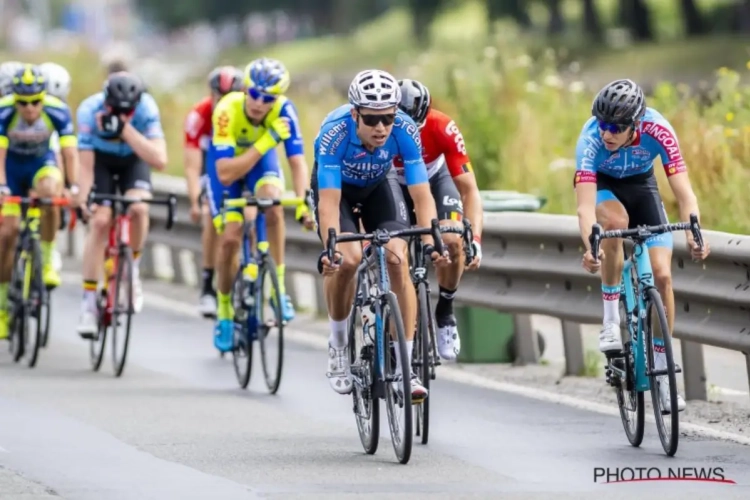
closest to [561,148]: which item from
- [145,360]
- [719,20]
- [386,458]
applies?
[145,360]

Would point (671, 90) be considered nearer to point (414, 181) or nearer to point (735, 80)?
point (735, 80)

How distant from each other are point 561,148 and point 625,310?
30.6ft

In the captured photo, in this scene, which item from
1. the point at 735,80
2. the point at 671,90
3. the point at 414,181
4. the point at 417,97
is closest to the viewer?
the point at 414,181

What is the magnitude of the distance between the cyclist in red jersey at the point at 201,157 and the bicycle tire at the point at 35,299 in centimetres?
165

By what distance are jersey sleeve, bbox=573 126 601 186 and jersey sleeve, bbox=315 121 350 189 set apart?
48.5 inches

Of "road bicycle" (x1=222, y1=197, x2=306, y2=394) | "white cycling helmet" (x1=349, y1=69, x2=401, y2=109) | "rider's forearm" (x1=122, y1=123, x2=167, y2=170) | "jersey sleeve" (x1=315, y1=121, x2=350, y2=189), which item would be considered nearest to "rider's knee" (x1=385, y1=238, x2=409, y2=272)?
"jersey sleeve" (x1=315, y1=121, x2=350, y2=189)

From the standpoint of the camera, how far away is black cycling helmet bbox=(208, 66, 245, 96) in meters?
16.4

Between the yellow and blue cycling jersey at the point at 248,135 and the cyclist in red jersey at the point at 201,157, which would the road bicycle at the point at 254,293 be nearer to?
the yellow and blue cycling jersey at the point at 248,135

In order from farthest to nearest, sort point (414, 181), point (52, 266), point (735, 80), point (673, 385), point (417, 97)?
point (735, 80)
point (52, 266)
point (417, 97)
point (414, 181)
point (673, 385)

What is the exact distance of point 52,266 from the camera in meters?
15.3

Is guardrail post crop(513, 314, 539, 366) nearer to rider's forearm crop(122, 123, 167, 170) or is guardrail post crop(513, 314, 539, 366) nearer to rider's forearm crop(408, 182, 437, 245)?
rider's forearm crop(122, 123, 167, 170)

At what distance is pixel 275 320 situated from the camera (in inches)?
526

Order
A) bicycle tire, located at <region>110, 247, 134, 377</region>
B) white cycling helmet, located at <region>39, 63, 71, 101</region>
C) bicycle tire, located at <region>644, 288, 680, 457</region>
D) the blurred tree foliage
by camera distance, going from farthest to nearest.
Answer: the blurred tree foliage, white cycling helmet, located at <region>39, 63, 71, 101</region>, bicycle tire, located at <region>110, 247, 134, 377</region>, bicycle tire, located at <region>644, 288, 680, 457</region>

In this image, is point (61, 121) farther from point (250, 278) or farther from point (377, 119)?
point (377, 119)
